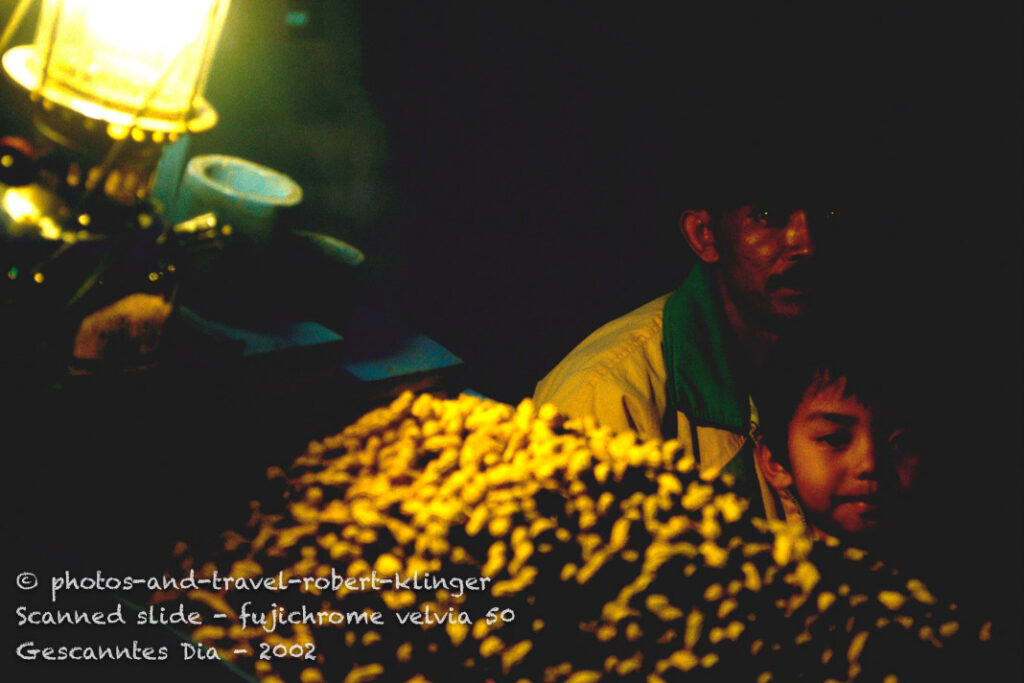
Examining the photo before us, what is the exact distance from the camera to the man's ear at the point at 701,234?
12.5 ft

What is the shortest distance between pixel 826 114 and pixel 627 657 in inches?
Answer: 139

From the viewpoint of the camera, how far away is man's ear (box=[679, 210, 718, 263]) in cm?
382

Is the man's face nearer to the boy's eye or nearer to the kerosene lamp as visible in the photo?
the boy's eye

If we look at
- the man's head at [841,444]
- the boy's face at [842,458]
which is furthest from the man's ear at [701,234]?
the boy's face at [842,458]

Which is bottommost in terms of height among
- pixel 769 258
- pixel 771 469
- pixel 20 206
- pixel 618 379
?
pixel 771 469

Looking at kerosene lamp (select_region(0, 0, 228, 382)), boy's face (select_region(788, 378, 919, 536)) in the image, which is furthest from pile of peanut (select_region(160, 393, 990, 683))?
kerosene lamp (select_region(0, 0, 228, 382))

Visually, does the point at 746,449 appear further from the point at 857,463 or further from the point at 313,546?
the point at 313,546

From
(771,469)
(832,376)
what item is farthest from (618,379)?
(832,376)

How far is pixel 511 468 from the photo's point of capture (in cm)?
260

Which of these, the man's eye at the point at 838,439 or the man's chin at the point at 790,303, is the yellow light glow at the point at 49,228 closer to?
the man's eye at the point at 838,439

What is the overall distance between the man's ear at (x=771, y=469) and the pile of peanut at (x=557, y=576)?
59 centimetres

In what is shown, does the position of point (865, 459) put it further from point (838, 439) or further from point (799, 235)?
point (799, 235)

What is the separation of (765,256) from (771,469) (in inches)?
43.7

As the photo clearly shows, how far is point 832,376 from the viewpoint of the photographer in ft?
10.6
